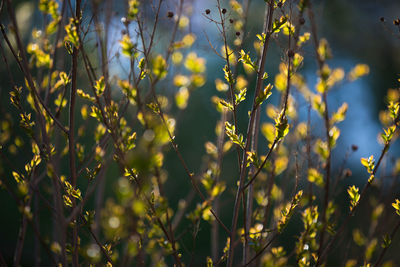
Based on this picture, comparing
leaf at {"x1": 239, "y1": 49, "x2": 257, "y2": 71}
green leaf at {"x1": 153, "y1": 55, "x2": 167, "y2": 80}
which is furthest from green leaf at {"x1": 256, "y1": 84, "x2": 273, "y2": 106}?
green leaf at {"x1": 153, "y1": 55, "x2": 167, "y2": 80}

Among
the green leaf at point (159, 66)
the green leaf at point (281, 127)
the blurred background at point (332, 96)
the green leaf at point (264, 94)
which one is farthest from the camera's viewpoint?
the blurred background at point (332, 96)

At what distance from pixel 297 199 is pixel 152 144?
66 centimetres

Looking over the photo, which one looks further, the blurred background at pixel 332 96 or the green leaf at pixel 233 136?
the blurred background at pixel 332 96

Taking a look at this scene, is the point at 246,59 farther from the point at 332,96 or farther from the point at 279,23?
the point at 332,96

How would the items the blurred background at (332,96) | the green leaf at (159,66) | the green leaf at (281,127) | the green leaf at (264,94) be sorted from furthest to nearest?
the blurred background at (332,96) < the green leaf at (264,94) < the green leaf at (281,127) < the green leaf at (159,66)

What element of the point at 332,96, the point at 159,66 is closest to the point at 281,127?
the point at 159,66

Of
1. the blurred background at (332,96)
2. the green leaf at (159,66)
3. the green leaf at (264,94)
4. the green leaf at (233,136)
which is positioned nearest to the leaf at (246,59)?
the green leaf at (264,94)

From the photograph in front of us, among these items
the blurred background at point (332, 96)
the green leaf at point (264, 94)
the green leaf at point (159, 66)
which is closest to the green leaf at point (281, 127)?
the green leaf at point (264, 94)


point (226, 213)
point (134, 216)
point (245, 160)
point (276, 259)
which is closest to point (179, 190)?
point (226, 213)

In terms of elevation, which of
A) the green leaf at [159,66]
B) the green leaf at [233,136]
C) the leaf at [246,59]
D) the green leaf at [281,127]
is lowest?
the green leaf at [233,136]

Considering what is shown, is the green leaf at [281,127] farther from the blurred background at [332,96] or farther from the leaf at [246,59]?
the blurred background at [332,96]

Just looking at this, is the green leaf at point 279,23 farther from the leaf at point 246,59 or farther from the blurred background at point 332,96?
the blurred background at point 332,96

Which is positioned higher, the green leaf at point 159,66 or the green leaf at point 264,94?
the green leaf at point 159,66

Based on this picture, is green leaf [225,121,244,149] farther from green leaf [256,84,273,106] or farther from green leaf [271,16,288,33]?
green leaf [271,16,288,33]
